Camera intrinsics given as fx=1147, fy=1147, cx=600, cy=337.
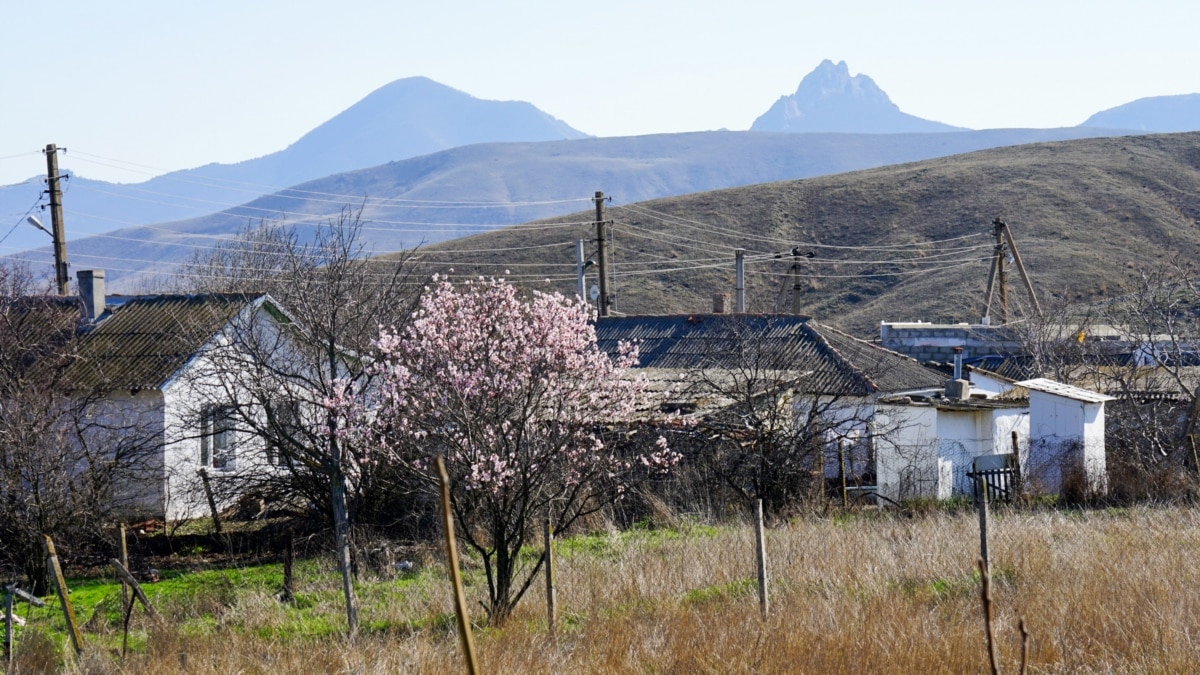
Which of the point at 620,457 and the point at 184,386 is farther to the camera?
the point at 184,386

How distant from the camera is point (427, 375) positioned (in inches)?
485

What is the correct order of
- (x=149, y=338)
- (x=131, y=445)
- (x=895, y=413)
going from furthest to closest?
(x=149, y=338) < (x=895, y=413) < (x=131, y=445)

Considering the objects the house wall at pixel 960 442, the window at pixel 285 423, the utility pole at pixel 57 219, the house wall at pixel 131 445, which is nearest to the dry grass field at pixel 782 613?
the window at pixel 285 423

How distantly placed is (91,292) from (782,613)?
67.6 feet

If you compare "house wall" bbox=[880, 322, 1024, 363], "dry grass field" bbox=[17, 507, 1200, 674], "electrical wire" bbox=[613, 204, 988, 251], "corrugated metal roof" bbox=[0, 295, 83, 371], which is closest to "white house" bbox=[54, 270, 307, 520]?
"corrugated metal roof" bbox=[0, 295, 83, 371]

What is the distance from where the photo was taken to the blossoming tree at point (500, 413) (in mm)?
10910

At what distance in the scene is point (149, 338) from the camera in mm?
23391

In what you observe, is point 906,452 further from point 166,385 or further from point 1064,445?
point 166,385

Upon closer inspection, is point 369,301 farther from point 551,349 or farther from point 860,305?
point 860,305

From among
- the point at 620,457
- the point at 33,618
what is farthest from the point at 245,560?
the point at 620,457

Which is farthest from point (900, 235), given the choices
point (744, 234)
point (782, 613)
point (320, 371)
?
point (782, 613)

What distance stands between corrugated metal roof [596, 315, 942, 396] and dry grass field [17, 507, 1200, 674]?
6323 mm

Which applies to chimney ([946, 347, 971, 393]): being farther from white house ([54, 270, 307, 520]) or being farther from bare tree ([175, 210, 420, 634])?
white house ([54, 270, 307, 520])

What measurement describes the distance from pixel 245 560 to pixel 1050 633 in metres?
12.6
